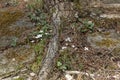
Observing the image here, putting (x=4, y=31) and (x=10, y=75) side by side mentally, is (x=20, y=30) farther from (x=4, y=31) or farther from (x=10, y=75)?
(x=10, y=75)

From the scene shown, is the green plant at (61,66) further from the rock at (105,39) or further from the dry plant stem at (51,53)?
the rock at (105,39)

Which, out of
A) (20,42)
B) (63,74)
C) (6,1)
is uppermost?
(6,1)

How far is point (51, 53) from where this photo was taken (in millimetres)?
3518

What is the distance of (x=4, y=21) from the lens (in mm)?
4574

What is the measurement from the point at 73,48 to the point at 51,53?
1.38ft

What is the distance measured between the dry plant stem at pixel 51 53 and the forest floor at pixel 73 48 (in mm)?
74

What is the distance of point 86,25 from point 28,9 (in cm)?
137

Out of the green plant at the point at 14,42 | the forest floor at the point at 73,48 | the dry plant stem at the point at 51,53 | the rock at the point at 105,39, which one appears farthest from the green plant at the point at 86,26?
the green plant at the point at 14,42

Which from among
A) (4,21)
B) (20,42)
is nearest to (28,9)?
(4,21)

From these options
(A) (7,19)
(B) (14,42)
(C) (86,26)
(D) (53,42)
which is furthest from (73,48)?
(A) (7,19)

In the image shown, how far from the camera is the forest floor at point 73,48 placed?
3.41 m

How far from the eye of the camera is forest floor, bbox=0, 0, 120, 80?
3.41 m

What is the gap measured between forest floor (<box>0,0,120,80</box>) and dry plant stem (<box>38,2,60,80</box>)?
0.24 ft

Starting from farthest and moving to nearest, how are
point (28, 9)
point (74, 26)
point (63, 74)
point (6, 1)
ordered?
point (6, 1) < point (28, 9) < point (74, 26) < point (63, 74)
